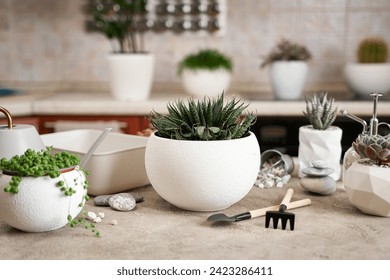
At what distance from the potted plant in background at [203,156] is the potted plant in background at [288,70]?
1.67 metres

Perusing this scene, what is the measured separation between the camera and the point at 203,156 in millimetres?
1094

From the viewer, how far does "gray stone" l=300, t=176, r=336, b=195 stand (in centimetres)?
129

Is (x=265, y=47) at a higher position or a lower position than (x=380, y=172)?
higher

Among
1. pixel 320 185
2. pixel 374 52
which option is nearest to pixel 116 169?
pixel 320 185

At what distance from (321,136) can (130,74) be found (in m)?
1.60

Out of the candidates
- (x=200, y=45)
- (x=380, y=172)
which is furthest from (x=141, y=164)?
(x=200, y=45)

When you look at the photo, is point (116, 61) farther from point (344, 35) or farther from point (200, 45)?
point (344, 35)

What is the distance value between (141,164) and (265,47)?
2131 mm

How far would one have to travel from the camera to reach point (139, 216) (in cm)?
115

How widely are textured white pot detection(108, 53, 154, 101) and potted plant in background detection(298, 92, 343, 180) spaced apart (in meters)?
1.54

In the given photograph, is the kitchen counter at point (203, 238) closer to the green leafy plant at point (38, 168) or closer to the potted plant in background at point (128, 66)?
the green leafy plant at point (38, 168)

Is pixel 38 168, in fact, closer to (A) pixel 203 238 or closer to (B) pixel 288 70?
(A) pixel 203 238

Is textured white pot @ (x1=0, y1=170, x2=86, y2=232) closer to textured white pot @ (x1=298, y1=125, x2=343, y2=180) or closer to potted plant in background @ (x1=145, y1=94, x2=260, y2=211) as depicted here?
potted plant in background @ (x1=145, y1=94, x2=260, y2=211)

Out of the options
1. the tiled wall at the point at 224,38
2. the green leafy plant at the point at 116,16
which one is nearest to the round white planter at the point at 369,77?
the tiled wall at the point at 224,38
